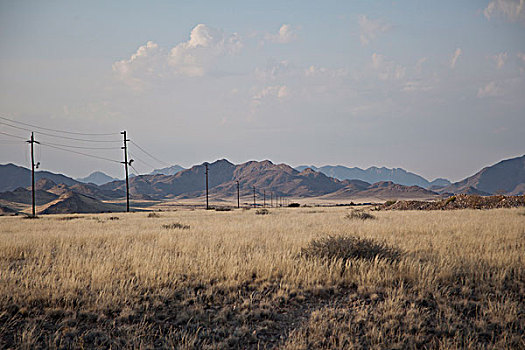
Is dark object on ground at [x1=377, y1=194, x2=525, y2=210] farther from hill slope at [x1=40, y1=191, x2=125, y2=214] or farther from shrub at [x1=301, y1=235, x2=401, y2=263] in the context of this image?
hill slope at [x1=40, y1=191, x2=125, y2=214]

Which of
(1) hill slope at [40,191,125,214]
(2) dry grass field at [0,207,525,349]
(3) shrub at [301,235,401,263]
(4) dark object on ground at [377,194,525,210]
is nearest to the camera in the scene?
(2) dry grass field at [0,207,525,349]

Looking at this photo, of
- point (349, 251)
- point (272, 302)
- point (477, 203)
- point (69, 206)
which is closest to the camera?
point (272, 302)

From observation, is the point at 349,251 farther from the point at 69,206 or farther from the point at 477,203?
the point at 69,206

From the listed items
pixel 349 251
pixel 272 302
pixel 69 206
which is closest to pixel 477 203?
pixel 349 251

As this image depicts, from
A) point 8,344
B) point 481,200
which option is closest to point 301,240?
point 8,344

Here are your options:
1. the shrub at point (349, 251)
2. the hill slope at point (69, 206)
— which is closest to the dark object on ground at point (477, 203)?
the shrub at point (349, 251)

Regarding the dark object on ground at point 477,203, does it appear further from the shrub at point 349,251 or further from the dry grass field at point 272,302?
the shrub at point 349,251

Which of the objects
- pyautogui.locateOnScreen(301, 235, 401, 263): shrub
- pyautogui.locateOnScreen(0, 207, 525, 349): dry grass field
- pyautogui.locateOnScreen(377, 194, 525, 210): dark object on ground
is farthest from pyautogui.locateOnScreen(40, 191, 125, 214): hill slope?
pyautogui.locateOnScreen(301, 235, 401, 263): shrub

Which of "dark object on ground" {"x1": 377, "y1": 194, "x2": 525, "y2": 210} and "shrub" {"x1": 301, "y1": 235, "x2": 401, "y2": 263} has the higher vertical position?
"shrub" {"x1": 301, "y1": 235, "x2": 401, "y2": 263}

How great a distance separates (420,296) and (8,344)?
6.00 meters

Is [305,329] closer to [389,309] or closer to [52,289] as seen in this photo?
[389,309]

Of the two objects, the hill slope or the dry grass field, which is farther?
the hill slope

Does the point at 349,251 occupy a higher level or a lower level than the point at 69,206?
higher

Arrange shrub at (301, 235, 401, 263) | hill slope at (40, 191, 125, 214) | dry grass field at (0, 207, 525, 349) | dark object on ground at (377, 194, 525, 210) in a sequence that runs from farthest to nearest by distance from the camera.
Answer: hill slope at (40, 191, 125, 214) < dark object on ground at (377, 194, 525, 210) < shrub at (301, 235, 401, 263) < dry grass field at (0, 207, 525, 349)
